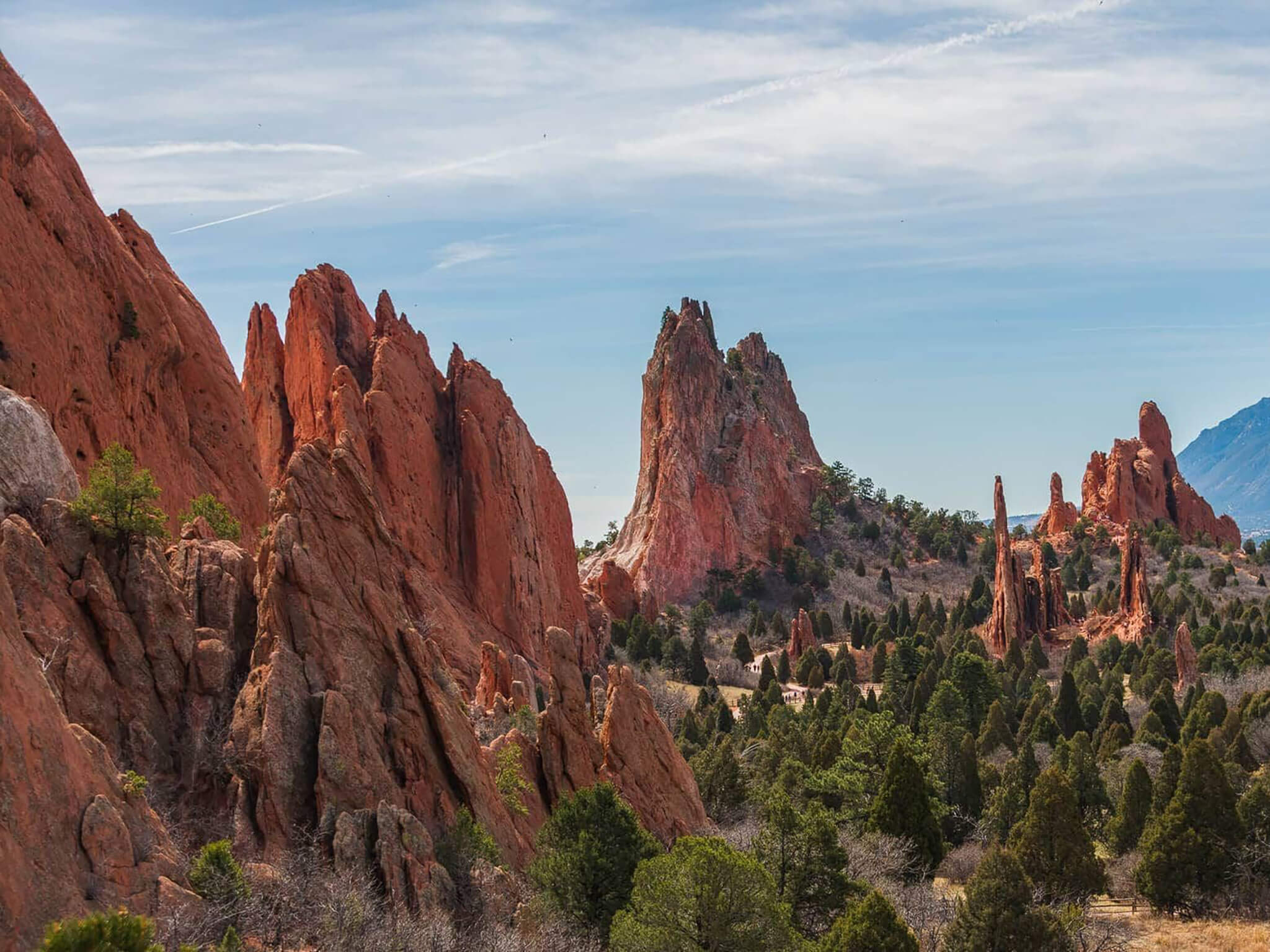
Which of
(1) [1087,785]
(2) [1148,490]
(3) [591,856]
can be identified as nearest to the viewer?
(3) [591,856]

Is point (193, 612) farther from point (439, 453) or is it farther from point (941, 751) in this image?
point (439, 453)

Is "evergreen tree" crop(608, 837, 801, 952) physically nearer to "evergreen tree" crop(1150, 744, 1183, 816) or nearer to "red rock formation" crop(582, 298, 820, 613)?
"evergreen tree" crop(1150, 744, 1183, 816)

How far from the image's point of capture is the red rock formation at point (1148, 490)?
550ft

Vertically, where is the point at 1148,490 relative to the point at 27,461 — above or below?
above

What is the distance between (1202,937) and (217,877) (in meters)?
31.1

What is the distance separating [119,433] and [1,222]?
852 centimetres

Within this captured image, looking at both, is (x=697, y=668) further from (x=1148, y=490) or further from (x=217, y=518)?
(x=1148, y=490)

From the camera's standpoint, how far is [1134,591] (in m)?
115

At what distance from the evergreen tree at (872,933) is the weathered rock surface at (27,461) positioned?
20154mm

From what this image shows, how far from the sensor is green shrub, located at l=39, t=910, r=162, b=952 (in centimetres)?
1816

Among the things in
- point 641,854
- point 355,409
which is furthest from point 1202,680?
point 641,854

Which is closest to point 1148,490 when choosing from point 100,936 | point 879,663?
point 879,663

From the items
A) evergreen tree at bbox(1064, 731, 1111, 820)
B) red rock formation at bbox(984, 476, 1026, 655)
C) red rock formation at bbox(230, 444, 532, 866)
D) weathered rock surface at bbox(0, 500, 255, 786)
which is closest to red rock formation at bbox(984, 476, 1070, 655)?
red rock formation at bbox(984, 476, 1026, 655)

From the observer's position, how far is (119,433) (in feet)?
177
